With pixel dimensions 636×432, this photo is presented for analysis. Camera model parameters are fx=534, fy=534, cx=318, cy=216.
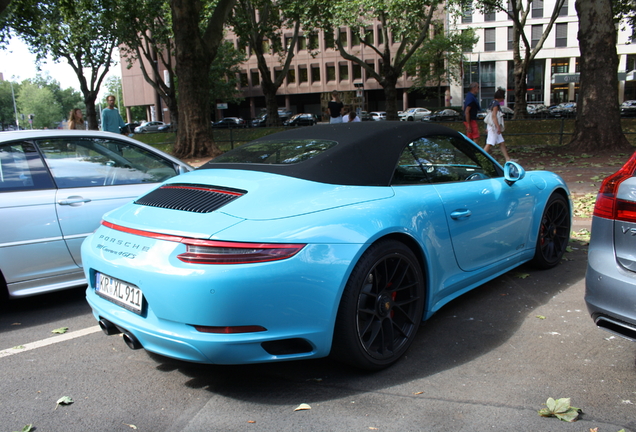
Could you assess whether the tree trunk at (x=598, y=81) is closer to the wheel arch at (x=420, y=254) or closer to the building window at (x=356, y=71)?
the wheel arch at (x=420, y=254)

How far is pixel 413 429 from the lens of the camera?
249 cm

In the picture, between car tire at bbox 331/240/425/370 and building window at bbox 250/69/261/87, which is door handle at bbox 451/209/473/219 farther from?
building window at bbox 250/69/261/87

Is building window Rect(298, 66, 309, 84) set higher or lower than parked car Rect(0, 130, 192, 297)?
higher

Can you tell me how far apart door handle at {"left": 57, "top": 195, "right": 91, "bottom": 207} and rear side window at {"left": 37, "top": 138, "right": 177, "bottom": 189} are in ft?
0.48

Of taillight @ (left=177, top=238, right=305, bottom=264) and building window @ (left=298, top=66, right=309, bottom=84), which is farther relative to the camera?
building window @ (left=298, top=66, right=309, bottom=84)

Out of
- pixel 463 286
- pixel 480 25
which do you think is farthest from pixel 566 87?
pixel 463 286

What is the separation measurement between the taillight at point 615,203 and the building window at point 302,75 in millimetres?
63851

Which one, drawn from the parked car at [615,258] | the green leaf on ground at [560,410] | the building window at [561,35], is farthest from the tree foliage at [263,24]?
the building window at [561,35]

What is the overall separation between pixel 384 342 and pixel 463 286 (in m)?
0.99

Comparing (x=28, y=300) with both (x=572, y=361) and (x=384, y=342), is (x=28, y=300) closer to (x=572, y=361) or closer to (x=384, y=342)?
(x=384, y=342)

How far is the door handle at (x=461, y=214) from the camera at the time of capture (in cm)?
358

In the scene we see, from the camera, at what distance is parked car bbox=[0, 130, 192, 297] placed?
4.13m

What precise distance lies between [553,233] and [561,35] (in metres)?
62.0

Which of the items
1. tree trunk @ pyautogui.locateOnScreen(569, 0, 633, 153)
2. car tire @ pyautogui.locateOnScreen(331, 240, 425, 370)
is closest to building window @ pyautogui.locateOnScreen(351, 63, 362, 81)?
tree trunk @ pyautogui.locateOnScreen(569, 0, 633, 153)
